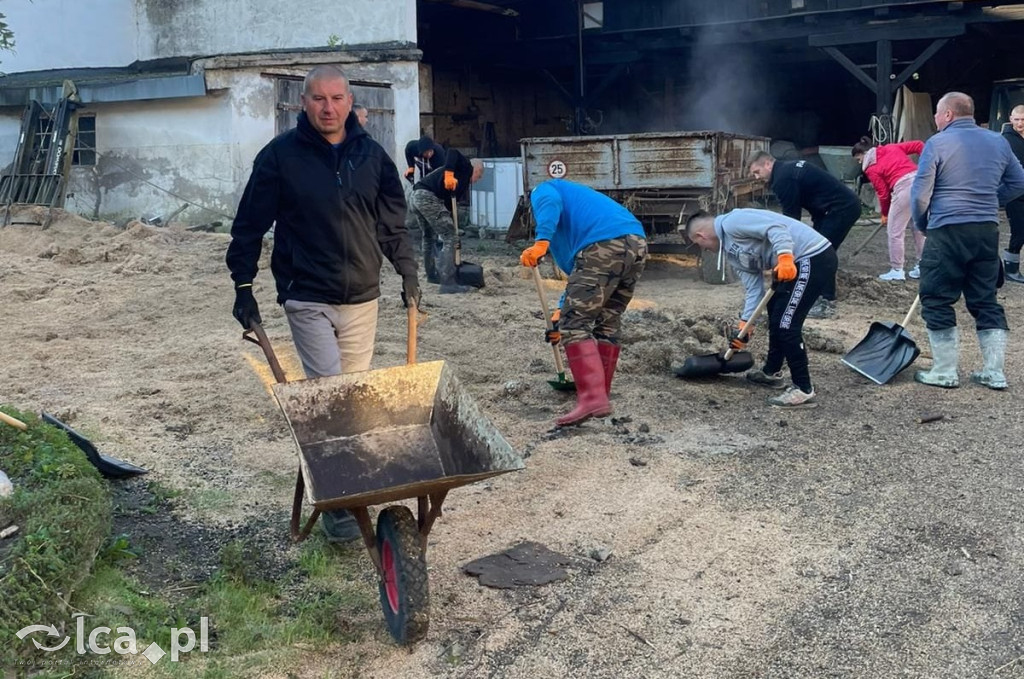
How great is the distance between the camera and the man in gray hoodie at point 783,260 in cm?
605

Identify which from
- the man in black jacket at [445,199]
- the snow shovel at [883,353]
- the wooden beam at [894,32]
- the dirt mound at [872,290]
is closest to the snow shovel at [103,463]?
the snow shovel at [883,353]

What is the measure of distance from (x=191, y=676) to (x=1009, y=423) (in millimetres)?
4734

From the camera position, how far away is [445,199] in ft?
34.0

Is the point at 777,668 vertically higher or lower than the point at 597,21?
lower

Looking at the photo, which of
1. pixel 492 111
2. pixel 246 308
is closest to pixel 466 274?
pixel 246 308

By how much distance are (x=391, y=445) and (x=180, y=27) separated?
1465 centimetres

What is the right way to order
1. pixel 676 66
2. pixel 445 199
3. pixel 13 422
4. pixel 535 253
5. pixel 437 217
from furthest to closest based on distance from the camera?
pixel 676 66 → pixel 445 199 → pixel 437 217 → pixel 535 253 → pixel 13 422

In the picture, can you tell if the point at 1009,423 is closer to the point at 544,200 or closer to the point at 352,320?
the point at 544,200

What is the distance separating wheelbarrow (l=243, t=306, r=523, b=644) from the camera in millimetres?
3438

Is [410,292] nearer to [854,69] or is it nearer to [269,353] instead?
[269,353]

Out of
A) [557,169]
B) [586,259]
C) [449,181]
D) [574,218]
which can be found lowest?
[586,259]

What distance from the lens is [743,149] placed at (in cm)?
1235

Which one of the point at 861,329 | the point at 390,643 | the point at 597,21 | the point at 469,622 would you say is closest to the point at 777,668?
the point at 469,622

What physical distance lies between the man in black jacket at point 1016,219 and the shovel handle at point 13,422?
9.19 metres
